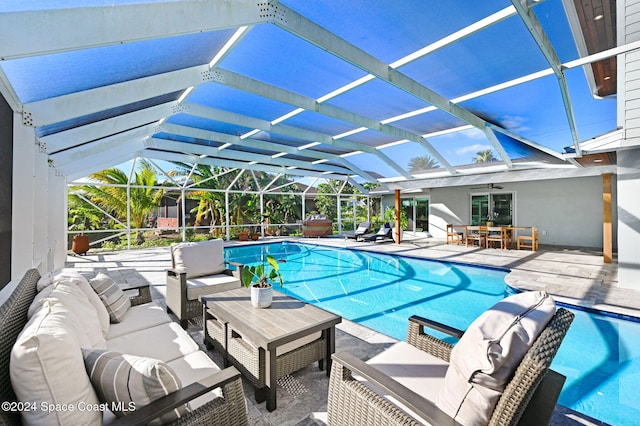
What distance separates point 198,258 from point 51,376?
357 centimetres

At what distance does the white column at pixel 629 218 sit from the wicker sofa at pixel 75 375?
7.11 m

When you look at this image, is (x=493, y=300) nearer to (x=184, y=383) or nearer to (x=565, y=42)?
(x=565, y=42)

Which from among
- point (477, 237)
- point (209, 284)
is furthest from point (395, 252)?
point (209, 284)

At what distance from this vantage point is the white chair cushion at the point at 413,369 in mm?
1801

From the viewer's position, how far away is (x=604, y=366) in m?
3.37

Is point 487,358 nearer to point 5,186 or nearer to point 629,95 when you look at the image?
point 5,186

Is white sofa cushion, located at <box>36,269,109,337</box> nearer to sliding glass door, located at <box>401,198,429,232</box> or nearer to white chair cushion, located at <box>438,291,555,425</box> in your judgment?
white chair cushion, located at <box>438,291,555,425</box>

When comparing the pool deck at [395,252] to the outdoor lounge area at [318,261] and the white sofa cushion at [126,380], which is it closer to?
the outdoor lounge area at [318,261]

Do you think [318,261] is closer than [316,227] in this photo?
Yes

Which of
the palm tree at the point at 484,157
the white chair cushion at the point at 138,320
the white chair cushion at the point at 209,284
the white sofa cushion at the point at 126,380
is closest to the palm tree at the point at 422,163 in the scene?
the palm tree at the point at 484,157

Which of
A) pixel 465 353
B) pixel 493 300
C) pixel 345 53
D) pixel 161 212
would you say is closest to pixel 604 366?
pixel 493 300

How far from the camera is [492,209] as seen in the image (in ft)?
44.2

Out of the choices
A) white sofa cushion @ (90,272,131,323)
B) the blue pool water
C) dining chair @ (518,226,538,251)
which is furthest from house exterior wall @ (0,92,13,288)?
dining chair @ (518,226,538,251)

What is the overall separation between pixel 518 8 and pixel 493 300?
4898mm
